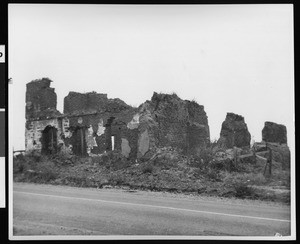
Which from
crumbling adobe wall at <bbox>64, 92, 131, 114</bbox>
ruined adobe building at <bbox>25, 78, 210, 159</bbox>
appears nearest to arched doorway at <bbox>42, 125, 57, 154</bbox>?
ruined adobe building at <bbox>25, 78, 210, 159</bbox>

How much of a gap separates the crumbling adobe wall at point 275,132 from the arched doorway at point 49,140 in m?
5.15

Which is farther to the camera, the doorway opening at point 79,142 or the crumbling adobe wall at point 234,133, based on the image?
the doorway opening at point 79,142

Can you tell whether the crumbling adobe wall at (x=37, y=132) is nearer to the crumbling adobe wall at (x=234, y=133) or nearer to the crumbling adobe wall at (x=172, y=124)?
the crumbling adobe wall at (x=172, y=124)

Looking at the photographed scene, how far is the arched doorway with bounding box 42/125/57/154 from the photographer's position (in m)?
10.4

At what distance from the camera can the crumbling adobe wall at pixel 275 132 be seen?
8.80 meters

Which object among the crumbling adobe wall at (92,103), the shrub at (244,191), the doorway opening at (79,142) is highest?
the crumbling adobe wall at (92,103)

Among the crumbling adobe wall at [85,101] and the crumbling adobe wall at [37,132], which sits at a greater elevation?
the crumbling adobe wall at [85,101]

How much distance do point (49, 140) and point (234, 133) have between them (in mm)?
4718

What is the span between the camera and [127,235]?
8266 mm

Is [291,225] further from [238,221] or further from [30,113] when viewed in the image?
[30,113]

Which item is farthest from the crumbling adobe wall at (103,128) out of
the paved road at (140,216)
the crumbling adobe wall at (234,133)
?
the crumbling adobe wall at (234,133)

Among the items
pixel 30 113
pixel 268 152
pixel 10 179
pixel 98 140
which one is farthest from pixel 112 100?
pixel 268 152

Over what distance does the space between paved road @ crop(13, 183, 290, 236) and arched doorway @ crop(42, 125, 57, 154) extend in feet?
4.64

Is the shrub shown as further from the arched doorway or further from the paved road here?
the arched doorway
